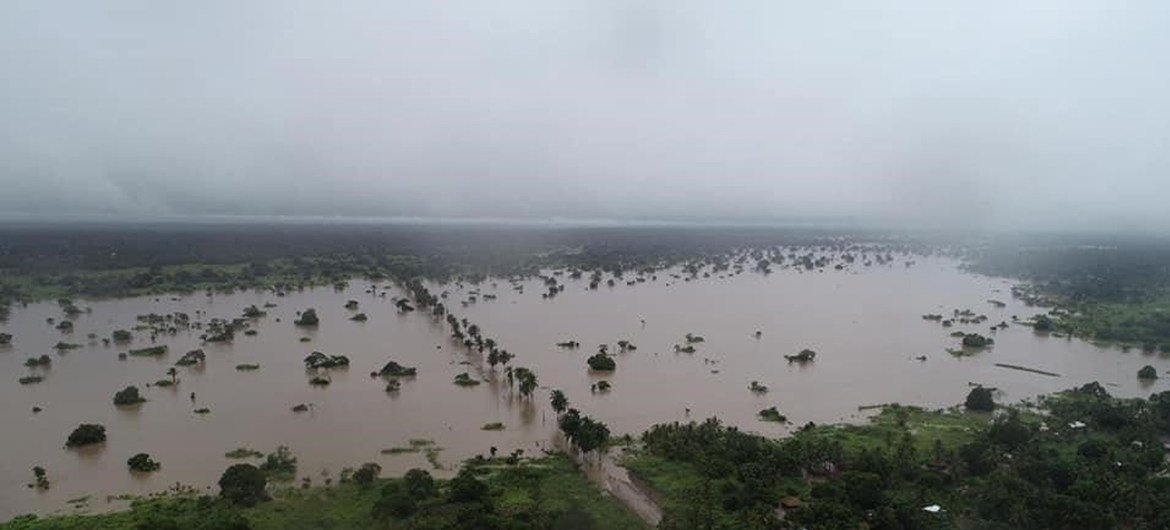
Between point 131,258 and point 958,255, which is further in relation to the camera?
point 958,255

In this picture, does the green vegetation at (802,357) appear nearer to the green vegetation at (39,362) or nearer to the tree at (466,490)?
the tree at (466,490)

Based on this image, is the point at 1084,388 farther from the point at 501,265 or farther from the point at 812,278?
the point at 501,265

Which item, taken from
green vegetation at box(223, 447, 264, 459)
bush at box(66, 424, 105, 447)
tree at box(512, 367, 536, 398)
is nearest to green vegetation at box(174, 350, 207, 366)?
bush at box(66, 424, 105, 447)

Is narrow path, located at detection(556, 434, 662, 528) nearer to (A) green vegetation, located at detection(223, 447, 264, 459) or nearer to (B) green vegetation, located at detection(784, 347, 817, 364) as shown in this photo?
(A) green vegetation, located at detection(223, 447, 264, 459)

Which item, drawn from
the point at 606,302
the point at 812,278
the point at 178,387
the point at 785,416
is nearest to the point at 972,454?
the point at 785,416

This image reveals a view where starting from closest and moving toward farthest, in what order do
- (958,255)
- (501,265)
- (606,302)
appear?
(606,302) < (501,265) < (958,255)

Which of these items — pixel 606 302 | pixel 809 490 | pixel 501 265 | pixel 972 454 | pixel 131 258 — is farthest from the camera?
pixel 501 265

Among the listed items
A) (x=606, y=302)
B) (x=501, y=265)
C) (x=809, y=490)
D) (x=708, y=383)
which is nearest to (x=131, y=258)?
(x=501, y=265)
